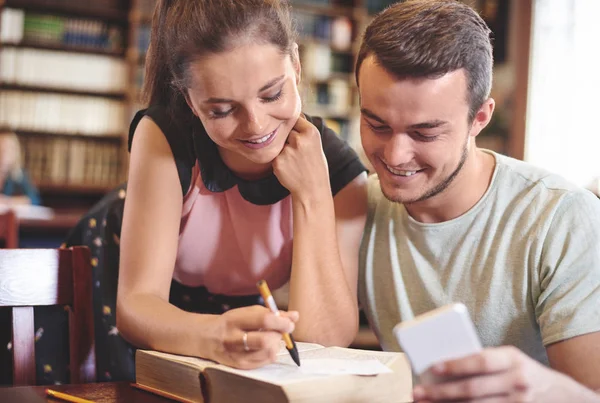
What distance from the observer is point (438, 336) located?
2.06 ft

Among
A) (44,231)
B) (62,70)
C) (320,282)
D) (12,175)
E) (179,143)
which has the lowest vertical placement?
(44,231)

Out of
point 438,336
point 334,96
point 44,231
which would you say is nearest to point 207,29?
point 438,336

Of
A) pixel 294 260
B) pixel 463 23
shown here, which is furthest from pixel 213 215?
pixel 463 23

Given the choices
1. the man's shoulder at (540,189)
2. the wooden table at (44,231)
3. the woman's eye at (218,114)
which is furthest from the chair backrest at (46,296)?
the wooden table at (44,231)

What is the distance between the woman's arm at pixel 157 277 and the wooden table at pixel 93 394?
0.10 m

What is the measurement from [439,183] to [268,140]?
0.96 ft

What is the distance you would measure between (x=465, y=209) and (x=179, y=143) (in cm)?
52

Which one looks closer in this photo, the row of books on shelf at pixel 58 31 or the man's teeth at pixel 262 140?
the man's teeth at pixel 262 140

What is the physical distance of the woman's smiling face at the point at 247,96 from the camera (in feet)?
3.67

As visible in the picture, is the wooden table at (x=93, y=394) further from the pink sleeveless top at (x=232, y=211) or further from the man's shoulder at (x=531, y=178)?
the man's shoulder at (x=531, y=178)

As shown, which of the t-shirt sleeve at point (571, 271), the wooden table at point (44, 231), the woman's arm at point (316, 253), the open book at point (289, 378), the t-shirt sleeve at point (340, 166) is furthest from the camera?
the wooden table at point (44, 231)

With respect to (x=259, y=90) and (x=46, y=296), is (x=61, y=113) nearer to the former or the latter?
(x=46, y=296)

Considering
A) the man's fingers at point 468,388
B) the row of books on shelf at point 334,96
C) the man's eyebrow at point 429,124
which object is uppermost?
the row of books on shelf at point 334,96

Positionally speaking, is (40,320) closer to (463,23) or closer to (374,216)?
(374,216)
